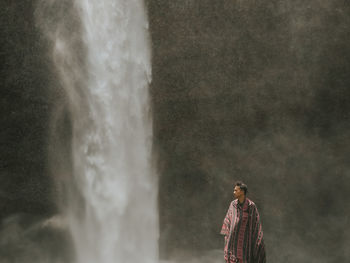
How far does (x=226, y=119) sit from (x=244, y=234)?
2888mm

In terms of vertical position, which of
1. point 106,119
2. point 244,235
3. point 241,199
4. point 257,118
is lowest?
point 244,235

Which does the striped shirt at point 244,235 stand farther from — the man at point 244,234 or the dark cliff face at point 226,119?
the dark cliff face at point 226,119

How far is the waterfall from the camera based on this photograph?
7277mm

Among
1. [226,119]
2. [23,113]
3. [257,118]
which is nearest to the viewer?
[257,118]

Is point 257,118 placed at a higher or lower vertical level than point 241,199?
higher

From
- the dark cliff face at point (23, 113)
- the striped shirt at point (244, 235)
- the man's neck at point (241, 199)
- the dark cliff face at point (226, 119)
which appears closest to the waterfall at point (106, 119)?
the dark cliff face at point (226, 119)

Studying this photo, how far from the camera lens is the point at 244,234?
4.82 meters

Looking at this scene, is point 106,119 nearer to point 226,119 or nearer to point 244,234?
point 226,119

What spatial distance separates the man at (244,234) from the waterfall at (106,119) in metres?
2.83

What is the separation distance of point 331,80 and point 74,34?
15.7ft

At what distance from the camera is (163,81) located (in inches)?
294

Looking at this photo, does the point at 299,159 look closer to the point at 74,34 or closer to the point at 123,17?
the point at 123,17

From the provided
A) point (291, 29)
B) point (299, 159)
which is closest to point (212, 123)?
point (299, 159)

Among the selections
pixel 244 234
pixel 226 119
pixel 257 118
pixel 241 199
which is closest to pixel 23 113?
pixel 226 119
